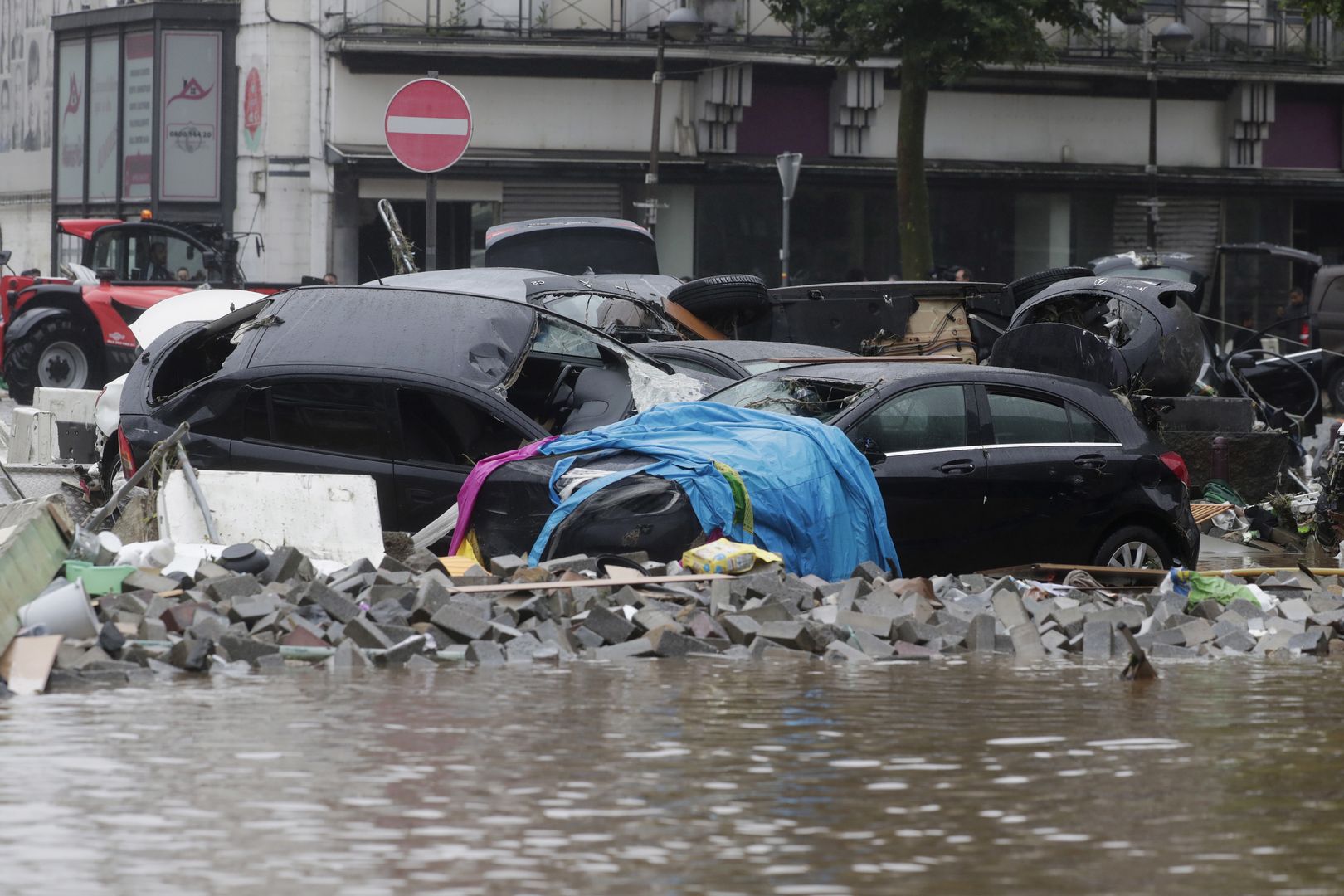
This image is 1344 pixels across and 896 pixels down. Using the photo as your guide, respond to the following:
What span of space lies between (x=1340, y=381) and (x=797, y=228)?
1088 centimetres

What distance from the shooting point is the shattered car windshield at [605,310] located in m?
15.3

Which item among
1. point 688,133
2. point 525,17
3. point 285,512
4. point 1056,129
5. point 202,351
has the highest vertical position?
point 525,17

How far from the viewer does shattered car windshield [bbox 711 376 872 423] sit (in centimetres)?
1106

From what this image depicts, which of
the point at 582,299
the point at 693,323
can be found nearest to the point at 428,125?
the point at 582,299

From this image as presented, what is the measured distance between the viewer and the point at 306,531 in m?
10.2

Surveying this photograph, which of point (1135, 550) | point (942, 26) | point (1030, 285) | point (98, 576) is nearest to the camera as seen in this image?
point (98, 576)

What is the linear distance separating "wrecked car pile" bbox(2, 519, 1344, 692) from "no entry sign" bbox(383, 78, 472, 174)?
4.60m

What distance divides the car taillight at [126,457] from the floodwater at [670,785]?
3690 millimetres

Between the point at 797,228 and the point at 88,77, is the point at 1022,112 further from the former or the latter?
the point at 88,77

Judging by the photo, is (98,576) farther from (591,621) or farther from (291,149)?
(291,149)

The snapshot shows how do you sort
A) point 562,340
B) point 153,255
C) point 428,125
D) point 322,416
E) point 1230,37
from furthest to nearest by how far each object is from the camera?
1. point 1230,37
2. point 153,255
3. point 428,125
4. point 562,340
5. point 322,416

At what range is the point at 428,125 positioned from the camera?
13930 millimetres

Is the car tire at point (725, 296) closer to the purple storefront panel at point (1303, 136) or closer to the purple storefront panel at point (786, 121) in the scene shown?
the purple storefront panel at point (786, 121)

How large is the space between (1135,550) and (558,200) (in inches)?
912
